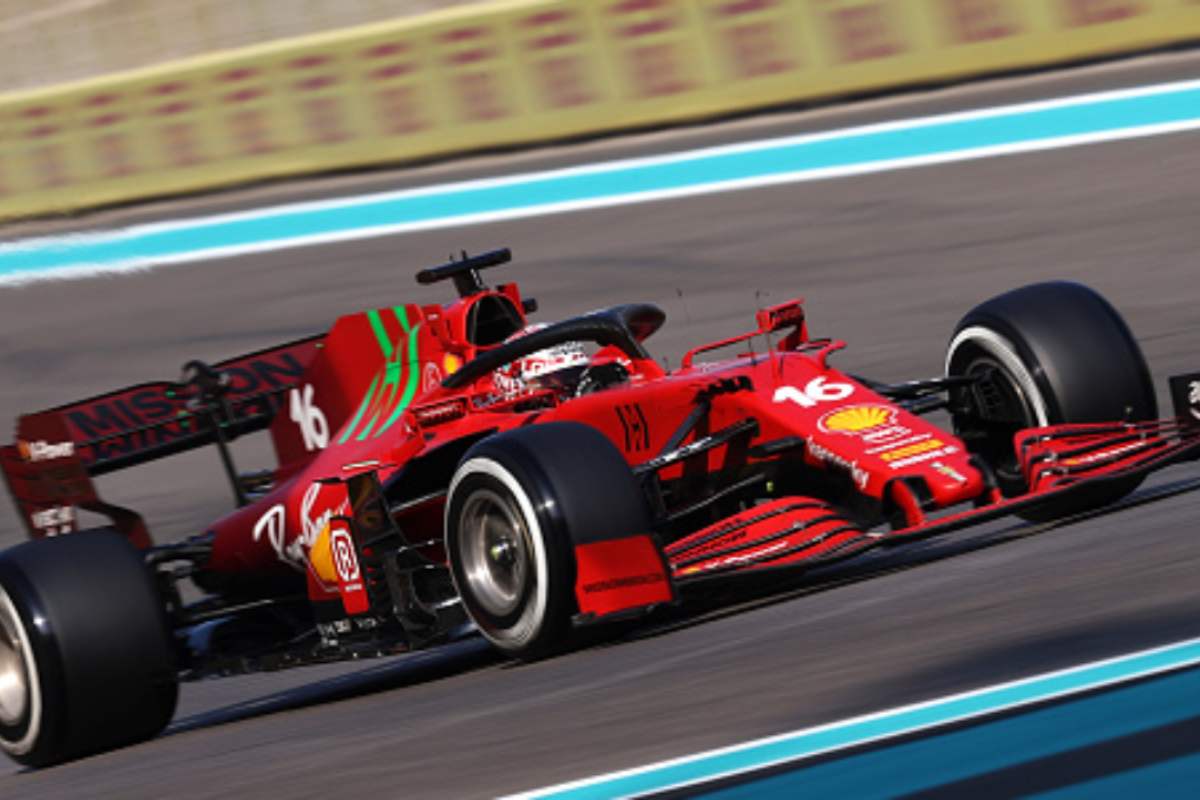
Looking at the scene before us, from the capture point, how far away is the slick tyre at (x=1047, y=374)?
8.02 m

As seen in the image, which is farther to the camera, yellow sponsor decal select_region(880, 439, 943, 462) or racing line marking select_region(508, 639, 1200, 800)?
yellow sponsor decal select_region(880, 439, 943, 462)

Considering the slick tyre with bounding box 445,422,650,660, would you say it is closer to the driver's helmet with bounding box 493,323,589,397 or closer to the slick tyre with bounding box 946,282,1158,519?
the driver's helmet with bounding box 493,323,589,397

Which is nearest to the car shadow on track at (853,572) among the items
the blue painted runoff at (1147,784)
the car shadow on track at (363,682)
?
the car shadow on track at (363,682)

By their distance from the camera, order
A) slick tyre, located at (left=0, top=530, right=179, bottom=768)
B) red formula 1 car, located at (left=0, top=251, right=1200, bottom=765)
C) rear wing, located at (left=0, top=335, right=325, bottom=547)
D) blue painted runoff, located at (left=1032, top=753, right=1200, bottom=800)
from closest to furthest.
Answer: blue painted runoff, located at (left=1032, top=753, right=1200, bottom=800) < red formula 1 car, located at (left=0, top=251, right=1200, bottom=765) < slick tyre, located at (left=0, top=530, right=179, bottom=768) < rear wing, located at (left=0, top=335, right=325, bottom=547)

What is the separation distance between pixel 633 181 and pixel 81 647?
445 inches

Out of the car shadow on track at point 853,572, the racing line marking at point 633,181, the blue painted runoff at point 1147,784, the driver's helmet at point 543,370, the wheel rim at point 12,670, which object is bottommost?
the blue painted runoff at point 1147,784

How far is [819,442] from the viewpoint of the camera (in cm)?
777

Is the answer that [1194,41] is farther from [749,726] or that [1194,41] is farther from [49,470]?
[749,726]

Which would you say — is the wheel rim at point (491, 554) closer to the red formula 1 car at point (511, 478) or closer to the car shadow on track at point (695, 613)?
the red formula 1 car at point (511, 478)

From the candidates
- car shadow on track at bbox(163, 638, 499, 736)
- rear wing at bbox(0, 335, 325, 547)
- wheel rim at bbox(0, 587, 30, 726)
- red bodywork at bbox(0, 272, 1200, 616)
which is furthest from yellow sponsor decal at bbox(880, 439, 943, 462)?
wheel rim at bbox(0, 587, 30, 726)

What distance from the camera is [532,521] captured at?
7105 mm

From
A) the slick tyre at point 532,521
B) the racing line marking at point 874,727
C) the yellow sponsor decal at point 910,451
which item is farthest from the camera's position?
the yellow sponsor decal at point 910,451

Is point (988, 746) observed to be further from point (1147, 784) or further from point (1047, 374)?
point (1047, 374)

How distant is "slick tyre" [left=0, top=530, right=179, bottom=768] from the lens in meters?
8.25
